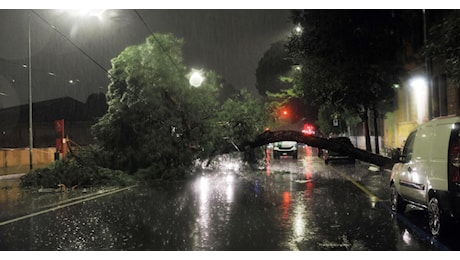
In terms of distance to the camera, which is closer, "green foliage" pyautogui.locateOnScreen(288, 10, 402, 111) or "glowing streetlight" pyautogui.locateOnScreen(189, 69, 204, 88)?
"green foliage" pyautogui.locateOnScreen(288, 10, 402, 111)

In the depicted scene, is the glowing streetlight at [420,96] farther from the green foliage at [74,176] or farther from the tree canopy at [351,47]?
the green foliage at [74,176]

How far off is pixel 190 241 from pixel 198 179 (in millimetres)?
11933

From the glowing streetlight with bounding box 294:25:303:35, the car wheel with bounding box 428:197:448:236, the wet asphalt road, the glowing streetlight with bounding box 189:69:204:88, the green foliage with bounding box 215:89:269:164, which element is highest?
the glowing streetlight with bounding box 294:25:303:35

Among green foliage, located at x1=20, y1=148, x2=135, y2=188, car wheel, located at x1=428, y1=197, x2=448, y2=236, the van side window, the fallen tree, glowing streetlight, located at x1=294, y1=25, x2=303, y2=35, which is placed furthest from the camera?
the fallen tree

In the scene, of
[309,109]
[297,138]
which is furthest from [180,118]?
[309,109]

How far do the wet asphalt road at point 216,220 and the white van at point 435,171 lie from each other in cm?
43

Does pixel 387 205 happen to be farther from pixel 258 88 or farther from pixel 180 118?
pixel 258 88

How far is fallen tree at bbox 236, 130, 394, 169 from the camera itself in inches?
904

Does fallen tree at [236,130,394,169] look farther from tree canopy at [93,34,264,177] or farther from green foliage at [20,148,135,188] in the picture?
green foliage at [20,148,135,188]

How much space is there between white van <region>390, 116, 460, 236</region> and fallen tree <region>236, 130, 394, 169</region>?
13.2 m

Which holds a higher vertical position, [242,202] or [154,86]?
[154,86]

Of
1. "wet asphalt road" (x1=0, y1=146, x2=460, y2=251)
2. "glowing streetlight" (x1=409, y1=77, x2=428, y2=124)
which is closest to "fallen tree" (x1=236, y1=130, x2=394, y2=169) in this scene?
"wet asphalt road" (x1=0, y1=146, x2=460, y2=251)

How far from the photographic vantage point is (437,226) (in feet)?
25.8

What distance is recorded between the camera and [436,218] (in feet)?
26.0
